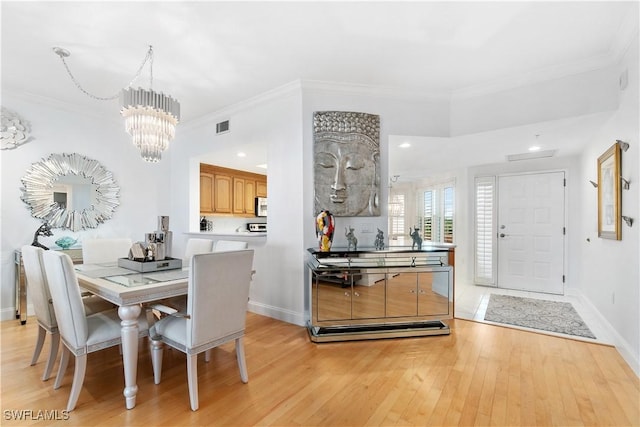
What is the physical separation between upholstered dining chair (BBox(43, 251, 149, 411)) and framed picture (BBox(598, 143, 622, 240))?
417 cm

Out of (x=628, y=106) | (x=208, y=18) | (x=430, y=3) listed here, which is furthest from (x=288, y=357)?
(x=628, y=106)

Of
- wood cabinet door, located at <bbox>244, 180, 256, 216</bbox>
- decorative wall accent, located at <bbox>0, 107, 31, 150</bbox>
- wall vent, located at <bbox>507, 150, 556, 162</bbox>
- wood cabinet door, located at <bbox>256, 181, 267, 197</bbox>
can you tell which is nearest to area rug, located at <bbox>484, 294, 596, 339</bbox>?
wall vent, located at <bbox>507, 150, 556, 162</bbox>

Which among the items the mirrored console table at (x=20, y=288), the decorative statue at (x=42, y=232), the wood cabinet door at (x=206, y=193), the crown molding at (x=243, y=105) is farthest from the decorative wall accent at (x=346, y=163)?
the mirrored console table at (x=20, y=288)

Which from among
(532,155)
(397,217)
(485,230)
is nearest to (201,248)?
(485,230)

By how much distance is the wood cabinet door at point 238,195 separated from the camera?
5.82m

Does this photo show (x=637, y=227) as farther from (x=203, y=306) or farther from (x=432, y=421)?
(x=203, y=306)

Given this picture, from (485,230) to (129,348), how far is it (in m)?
5.25

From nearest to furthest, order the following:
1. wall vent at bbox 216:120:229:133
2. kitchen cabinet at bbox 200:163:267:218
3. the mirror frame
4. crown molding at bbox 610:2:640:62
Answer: crown molding at bbox 610:2:640:62, the mirror frame, wall vent at bbox 216:120:229:133, kitchen cabinet at bbox 200:163:267:218

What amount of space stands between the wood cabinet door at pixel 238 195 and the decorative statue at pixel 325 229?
126 inches

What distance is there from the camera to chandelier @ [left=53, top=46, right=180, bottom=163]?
2.30 meters

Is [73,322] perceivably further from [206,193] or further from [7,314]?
[206,193]

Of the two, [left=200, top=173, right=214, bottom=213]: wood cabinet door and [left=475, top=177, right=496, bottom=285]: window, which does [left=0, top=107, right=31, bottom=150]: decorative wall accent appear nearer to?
[left=200, top=173, right=214, bottom=213]: wood cabinet door

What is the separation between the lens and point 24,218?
3.49m

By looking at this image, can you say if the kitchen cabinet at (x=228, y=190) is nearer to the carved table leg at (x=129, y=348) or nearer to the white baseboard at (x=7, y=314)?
the white baseboard at (x=7, y=314)
